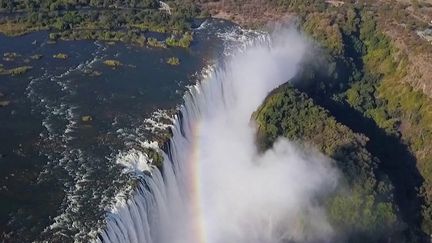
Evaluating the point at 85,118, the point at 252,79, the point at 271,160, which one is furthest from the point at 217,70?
the point at 85,118

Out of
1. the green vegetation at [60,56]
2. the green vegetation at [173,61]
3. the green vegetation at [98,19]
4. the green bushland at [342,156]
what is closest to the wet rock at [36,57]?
the green vegetation at [60,56]

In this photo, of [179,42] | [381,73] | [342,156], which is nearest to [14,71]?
[179,42]

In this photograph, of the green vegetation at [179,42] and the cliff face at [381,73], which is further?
the green vegetation at [179,42]

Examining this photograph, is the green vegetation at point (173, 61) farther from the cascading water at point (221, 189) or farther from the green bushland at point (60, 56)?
the green bushland at point (60, 56)

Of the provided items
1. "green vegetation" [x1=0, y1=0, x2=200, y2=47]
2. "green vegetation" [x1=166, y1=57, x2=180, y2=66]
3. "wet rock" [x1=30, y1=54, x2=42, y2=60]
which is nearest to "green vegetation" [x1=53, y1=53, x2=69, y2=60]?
"wet rock" [x1=30, y1=54, x2=42, y2=60]

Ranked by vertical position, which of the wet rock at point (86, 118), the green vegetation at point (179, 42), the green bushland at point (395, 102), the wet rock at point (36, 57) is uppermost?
the wet rock at point (36, 57)

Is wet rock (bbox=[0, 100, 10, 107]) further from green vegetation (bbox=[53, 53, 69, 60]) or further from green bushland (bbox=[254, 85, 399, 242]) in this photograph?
green bushland (bbox=[254, 85, 399, 242])

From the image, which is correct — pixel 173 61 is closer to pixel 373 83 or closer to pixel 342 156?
pixel 342 156
